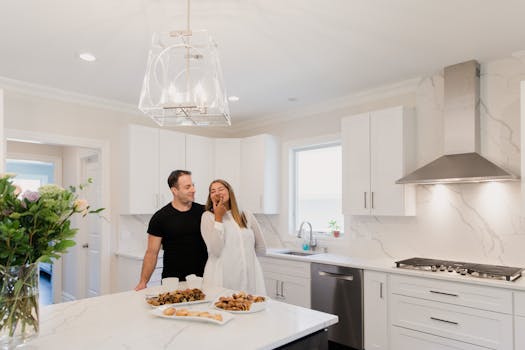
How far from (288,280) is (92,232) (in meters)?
2.61

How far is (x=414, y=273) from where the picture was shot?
9.53 ft

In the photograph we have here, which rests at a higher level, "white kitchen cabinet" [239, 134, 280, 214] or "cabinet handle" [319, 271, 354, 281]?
"white kitchen cabinet" [239, 134, 280, 214]

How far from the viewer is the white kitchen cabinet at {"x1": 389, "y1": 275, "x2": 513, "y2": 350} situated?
251cm

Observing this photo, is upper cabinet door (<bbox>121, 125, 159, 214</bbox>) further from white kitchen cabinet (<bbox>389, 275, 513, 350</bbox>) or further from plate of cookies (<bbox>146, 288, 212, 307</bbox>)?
white kitchen cabinet (<bbox>389, 275, 513, 350</bbox>)

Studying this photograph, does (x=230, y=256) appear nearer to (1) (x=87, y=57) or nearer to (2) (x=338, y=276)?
(2) (x=338, y=276)

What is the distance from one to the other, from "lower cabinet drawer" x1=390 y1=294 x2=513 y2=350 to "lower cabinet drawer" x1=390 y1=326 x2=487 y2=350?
31 millimetres

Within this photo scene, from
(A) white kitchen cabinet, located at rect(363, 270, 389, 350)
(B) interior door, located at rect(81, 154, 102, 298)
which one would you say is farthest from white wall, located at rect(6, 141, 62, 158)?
(A) white kitchen cabinet, located at rect(363, 270, 389, 350)

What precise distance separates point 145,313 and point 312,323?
0.77 m

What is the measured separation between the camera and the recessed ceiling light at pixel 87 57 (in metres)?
2.91

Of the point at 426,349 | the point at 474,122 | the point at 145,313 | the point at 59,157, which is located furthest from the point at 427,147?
the point at 59,157

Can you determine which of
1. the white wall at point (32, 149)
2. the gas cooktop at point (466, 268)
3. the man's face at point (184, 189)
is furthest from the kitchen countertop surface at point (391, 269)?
the white wall at point (32, 149)

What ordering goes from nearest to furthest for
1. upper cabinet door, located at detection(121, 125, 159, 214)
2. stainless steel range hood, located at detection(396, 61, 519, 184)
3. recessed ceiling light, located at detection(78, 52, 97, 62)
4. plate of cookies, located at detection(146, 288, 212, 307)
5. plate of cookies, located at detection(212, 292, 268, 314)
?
plate of cookies, located at detection(212, 292, 268, 314), plate of cookies, located at detection(146, 288, 212, 307), recessed ceiling light, located at detection(78, 52, 97, 62), stainless steel range hood, located at detection(396, 61, 519, 184), upper cabinet door, located at detection(121, 125, 159, 214)

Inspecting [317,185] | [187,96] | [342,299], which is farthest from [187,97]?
[317,185]

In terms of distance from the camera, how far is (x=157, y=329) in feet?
5.00
